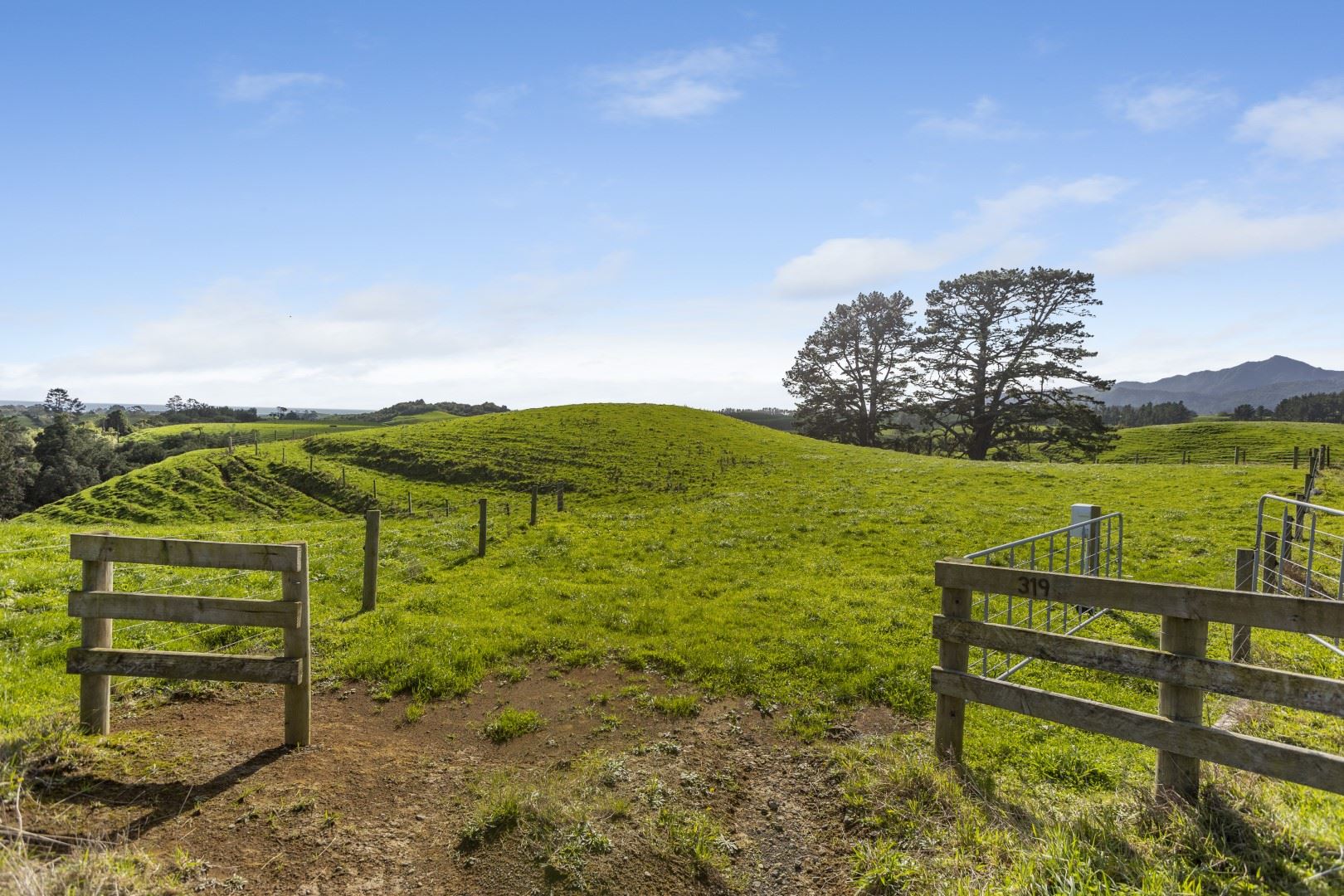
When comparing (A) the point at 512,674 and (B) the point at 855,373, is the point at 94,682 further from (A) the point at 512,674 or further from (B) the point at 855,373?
(B) the point at 855,373

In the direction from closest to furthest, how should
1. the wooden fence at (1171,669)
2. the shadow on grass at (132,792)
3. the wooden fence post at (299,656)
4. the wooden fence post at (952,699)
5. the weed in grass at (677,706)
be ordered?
the wooden fence at (1171,669)
the shadow on grass at (132,792)
the wooden fence post at (952,699)
the wooden fence post at (299,656)
the weed in grass at (677,706)

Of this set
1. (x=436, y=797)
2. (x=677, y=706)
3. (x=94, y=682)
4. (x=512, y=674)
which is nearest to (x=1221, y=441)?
(x=677, y=706)

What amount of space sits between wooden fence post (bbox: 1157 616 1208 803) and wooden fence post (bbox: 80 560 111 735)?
1018 cm

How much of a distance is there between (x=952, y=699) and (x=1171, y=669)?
2.05 metres

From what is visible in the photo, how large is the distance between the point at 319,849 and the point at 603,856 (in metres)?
2.42

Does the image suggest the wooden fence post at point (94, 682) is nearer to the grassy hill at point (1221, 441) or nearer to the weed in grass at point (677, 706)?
the weed in grass at point (677, 706)

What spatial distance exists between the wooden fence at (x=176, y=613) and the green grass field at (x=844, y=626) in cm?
86

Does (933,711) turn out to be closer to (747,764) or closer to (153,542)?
(747,764)

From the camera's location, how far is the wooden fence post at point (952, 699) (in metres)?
6.34

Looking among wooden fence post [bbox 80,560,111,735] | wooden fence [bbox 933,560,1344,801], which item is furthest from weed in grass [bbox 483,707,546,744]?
wooden fence [bbox 933,560,1344,801]

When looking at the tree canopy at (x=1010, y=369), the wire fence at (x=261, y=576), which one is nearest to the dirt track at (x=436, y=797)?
the wire fence at (x=261, y=576)

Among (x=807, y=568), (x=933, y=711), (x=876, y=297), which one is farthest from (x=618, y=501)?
(x=876, y=297)

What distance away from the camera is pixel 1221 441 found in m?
70.0

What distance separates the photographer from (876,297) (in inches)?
2734
